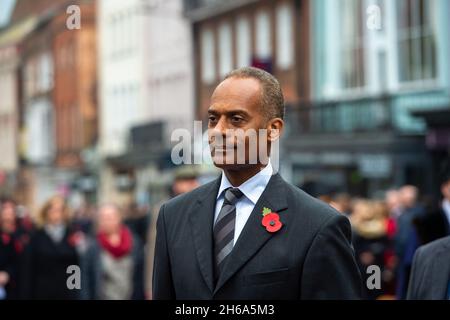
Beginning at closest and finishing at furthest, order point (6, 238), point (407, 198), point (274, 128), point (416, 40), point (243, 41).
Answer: point (274, 128)
point (6, 238)
point (407, 198)
point (416, 40)
point (243, 41)

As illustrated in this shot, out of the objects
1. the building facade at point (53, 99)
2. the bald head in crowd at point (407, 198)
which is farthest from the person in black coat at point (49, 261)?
the building facade at point (53, 99)

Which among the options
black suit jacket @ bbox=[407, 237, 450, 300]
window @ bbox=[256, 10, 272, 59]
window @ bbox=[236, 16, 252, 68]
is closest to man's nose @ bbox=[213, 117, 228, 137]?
black suit jacket @ bbox=[407, 237, 450, 300]

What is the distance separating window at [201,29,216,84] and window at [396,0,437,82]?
13.3m

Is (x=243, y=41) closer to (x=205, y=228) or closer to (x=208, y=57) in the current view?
(x=208, y=57)

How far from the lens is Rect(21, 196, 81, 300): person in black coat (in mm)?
11750

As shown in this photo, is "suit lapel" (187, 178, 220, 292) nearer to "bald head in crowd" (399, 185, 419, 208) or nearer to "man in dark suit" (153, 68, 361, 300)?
"man in dark suit" (153, 68, 361, 300)

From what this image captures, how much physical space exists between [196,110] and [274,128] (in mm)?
38126

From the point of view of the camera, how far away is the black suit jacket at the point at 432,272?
510cm

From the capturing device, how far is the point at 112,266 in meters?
11.0

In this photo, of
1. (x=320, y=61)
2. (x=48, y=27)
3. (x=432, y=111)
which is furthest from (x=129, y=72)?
(x=432, y=111)

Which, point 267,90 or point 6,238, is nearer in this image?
point 267,90

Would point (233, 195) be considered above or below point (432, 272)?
above

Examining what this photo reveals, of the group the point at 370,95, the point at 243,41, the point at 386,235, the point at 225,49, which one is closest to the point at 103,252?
the point at 386,235

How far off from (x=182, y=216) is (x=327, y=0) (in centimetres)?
2778
